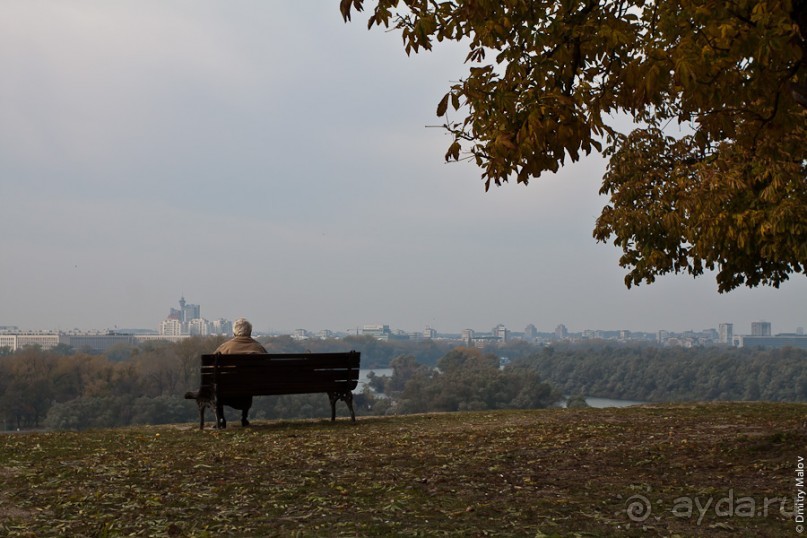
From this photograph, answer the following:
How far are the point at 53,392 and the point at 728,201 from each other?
1939 inches

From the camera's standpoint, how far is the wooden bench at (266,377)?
11977 mm

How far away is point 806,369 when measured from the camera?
1748 inches

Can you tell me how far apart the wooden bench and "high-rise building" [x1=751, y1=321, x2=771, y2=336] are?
94127mm

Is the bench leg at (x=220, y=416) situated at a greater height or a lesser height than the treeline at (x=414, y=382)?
greater

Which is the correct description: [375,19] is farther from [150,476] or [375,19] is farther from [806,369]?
[806,369]

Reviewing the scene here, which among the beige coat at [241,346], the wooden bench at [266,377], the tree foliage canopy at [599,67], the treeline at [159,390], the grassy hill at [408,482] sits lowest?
the treeline at [159,390]

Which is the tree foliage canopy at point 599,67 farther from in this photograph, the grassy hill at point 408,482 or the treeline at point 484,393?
the treeline at point 484,393

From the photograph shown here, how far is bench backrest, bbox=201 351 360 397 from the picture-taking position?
1197cm

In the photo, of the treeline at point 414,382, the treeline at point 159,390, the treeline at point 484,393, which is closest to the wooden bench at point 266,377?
the treeline at point 159,390

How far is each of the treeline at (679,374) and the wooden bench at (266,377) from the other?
941 inches

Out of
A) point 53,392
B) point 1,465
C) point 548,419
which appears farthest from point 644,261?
point 53,392

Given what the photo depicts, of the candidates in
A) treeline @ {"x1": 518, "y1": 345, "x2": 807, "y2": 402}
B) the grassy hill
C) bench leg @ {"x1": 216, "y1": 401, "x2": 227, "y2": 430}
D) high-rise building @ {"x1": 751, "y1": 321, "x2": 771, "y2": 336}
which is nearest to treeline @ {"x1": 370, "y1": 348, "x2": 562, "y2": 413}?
treeline @ {"x1": 518, "y1": 345, "x2": 807, "y2": 402}

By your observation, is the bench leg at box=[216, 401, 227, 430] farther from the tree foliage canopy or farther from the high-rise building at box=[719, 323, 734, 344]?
the high-rise building at box=[719, 323, 734, 344]

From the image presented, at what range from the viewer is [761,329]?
98.5 metres
